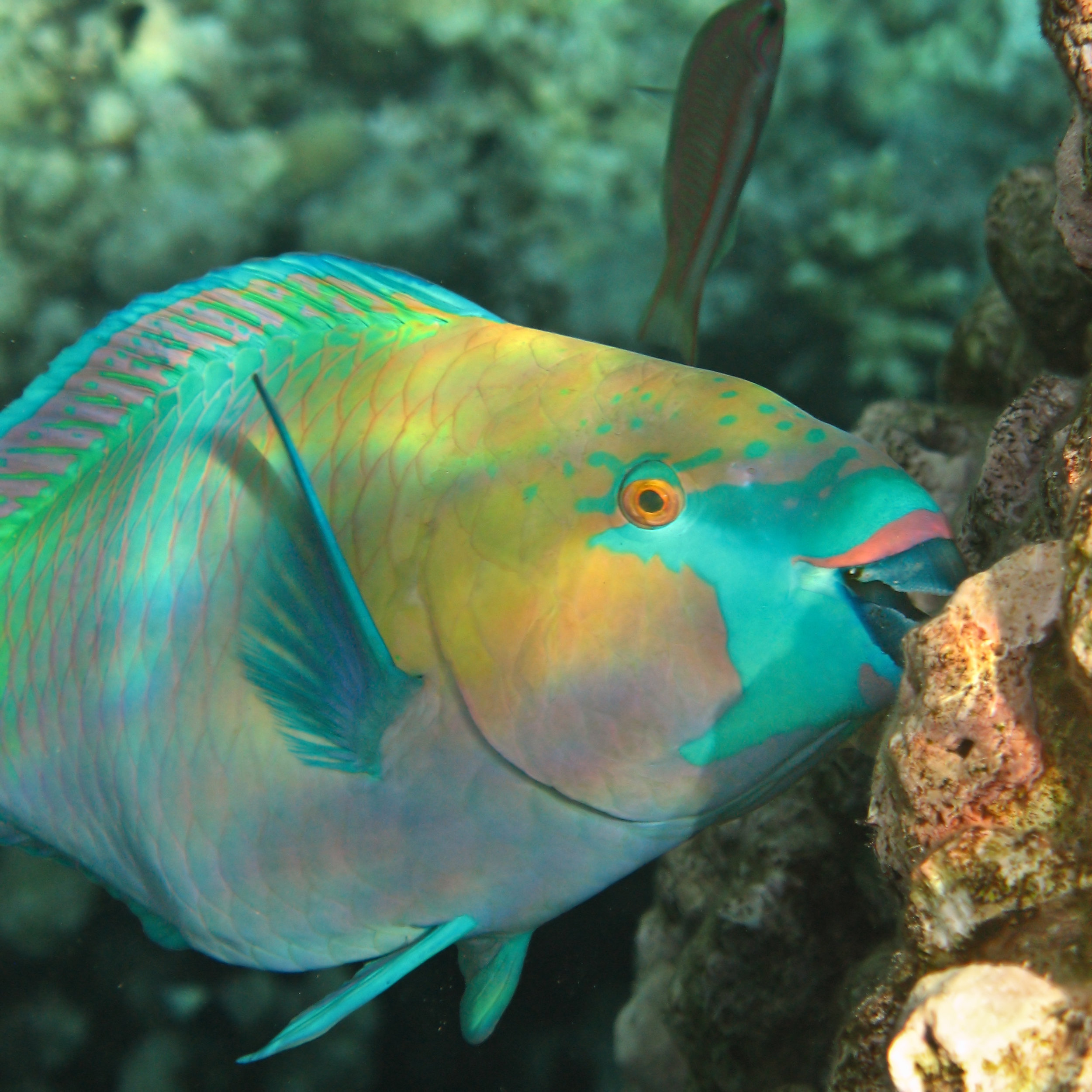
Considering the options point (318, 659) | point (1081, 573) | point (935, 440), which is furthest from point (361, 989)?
point (935, 440)

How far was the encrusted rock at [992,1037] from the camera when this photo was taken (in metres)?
0.52

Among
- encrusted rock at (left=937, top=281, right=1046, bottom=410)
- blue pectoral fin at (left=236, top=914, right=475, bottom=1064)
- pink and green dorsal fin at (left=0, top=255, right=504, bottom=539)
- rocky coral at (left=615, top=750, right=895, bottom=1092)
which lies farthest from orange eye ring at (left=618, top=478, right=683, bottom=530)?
encrusted rock at (left=937, top=281, right=1046, bottom=410)

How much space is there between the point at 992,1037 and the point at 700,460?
53cm

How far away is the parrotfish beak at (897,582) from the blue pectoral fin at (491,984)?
643 millimetres

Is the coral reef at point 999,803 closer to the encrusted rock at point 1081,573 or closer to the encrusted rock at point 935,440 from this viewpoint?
the encrusted rock at point 1081,573

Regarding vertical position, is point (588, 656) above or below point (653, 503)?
below

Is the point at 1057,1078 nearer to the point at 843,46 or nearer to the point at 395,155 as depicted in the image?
the point at 395,155

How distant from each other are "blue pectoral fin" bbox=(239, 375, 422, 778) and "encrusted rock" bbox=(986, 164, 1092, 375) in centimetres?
145

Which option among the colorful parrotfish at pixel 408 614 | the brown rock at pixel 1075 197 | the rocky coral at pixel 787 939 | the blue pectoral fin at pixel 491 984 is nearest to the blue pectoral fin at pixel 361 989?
the colorful parrotfish at pixel 408 614

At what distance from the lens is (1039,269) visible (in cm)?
158

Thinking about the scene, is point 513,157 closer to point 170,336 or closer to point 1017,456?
point 170,336

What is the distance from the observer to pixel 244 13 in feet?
8.47

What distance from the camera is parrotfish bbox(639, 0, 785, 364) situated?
165 cm

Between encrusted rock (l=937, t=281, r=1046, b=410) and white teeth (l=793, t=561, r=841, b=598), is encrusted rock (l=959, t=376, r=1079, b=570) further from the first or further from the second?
encrusted rock (l=937, t=281, r=1046, b=410)
